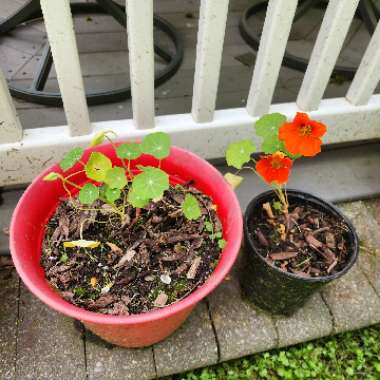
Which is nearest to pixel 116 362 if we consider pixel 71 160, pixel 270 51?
pixel 71 160

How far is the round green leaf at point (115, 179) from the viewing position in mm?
973

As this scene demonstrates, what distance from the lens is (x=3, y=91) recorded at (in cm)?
114

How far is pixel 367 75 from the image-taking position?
149 centimetres

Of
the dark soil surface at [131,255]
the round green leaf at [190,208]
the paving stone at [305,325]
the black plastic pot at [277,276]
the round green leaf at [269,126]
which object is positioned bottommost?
the paving stone at [305,325]

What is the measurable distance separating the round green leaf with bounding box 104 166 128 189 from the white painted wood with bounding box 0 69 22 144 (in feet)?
1.53

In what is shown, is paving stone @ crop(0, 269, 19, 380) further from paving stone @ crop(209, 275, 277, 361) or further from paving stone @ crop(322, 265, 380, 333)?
paving stone @ crop(322, 265, 380, 333)

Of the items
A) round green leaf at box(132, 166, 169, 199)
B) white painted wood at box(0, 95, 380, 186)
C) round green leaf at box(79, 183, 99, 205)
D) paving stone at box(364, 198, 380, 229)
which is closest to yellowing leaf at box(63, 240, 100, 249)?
round green leaf at box(79, 183, 99, 205)

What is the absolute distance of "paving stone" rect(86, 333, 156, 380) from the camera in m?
1.27

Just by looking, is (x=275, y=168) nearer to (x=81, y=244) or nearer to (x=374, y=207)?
(x=81, y=244)

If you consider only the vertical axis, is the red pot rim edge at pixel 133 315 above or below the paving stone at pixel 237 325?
above

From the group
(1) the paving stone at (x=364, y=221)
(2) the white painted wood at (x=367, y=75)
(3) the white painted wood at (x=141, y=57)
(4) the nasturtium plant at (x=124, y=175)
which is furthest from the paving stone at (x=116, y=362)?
(2) the white painted wood at (x=367, y=75)

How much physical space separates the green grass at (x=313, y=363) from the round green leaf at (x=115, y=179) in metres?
0.76

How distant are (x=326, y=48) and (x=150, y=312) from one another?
1.06 m

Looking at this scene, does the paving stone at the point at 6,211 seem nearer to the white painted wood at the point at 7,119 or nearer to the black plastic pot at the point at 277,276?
the white painted wood at the point at 7,119
